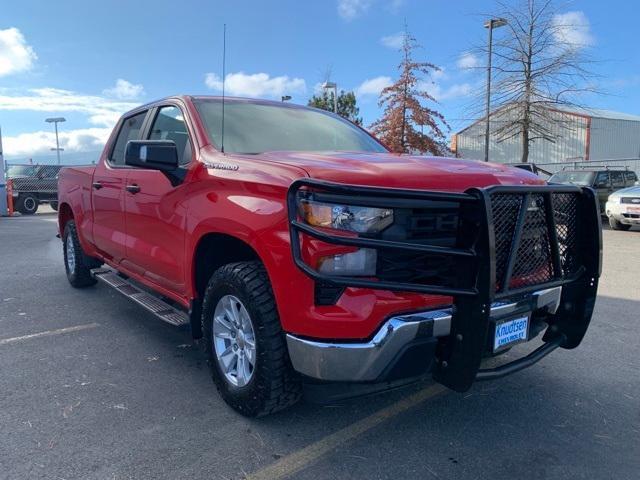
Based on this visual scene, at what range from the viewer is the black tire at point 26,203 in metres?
19.6

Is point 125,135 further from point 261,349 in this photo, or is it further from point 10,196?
point 10,196

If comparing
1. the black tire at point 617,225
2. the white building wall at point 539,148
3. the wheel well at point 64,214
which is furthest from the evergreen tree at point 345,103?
the wheel well at point 64,214

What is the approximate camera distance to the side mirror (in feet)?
10.6

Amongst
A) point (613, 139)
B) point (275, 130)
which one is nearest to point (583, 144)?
point (613, 139)

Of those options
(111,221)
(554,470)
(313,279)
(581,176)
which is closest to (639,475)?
(554,470)

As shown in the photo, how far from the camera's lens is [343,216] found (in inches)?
95.1

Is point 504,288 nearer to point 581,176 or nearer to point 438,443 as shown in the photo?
point 438,443

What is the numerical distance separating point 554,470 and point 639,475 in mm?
389

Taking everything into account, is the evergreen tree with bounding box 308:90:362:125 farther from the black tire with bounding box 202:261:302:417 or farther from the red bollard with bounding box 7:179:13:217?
the black tire with bounding box 202:261:302:417

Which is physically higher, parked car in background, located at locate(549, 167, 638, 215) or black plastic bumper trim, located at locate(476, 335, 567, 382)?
parked car in background, located at locate(549, 167, 638, 215)

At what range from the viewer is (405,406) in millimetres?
3250

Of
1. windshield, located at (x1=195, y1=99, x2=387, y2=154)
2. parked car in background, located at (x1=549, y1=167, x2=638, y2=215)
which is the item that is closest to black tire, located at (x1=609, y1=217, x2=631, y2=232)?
parked car in background, located at (x1=549, y1=167, x2=638, y2=215)

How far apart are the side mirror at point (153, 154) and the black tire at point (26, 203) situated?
18935 mm

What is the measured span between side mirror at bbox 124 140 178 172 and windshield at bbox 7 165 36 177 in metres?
19.3
